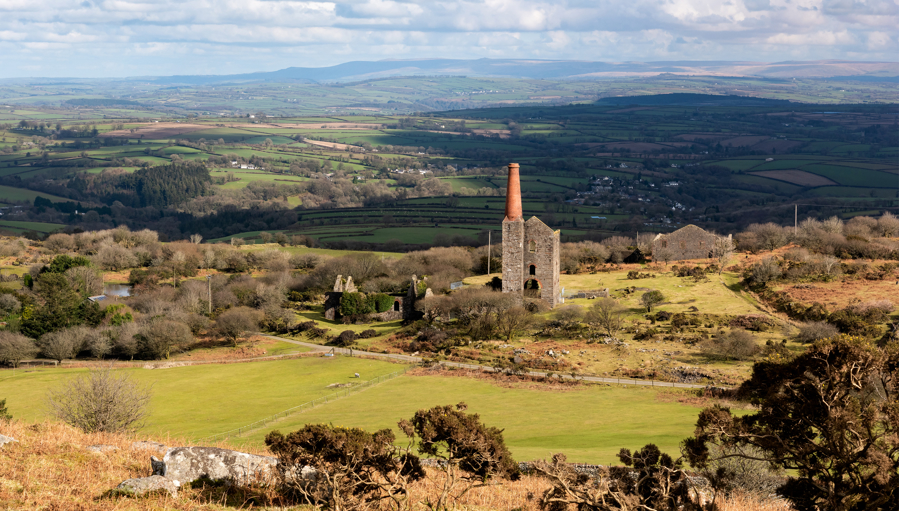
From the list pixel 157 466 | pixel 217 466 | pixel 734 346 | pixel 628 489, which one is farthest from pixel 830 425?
pixel 734 346

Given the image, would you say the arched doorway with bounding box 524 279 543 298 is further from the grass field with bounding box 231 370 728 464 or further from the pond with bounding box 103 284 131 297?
the pond with bounding box 103 284 131 297

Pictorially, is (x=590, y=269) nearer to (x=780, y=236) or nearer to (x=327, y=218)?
(x=780, y=236)

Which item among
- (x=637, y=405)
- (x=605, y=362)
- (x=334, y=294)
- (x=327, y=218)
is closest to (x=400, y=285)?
(x=334, y=294)

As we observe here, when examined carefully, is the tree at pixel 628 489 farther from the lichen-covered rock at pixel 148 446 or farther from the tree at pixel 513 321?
the tree at pixel 513 321

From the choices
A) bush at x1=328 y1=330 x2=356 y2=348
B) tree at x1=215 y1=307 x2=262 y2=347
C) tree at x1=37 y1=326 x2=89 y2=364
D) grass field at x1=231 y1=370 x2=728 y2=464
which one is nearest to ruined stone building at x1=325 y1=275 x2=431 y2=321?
bush at x1=328 y1=330 x2=356 y2=348

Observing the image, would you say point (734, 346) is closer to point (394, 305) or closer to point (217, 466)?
point (394, 305)
